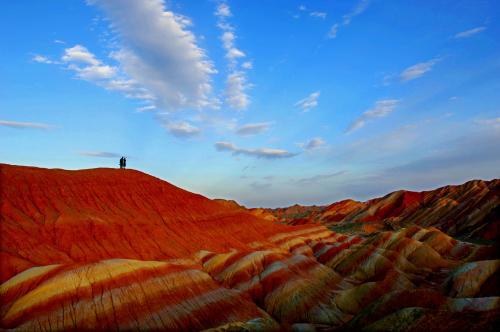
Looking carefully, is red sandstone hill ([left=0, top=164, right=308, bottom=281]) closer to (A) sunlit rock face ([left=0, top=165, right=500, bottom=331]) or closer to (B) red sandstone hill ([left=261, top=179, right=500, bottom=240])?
(A) sunlit rock face ([left=0, top=165, right=500, bottom=331])

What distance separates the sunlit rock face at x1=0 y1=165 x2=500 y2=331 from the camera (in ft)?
97.2

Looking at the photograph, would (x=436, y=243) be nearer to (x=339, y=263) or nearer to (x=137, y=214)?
(x=339, y=263)

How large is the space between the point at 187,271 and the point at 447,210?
10688cm

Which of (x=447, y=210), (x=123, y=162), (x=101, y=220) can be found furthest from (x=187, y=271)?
(x=447, y=210)

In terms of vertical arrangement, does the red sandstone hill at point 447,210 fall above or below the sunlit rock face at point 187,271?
above

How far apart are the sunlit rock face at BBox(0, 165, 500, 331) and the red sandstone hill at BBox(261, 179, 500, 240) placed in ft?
89.9

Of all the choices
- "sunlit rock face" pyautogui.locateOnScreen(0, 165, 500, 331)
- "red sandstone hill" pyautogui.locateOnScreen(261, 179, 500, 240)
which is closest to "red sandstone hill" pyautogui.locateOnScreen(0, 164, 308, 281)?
"sunlit rock face" pyautogui.locateOnScreen(0, 165, 500, 331)

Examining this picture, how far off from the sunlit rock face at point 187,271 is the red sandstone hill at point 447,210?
1079 inches

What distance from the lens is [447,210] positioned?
120312 mm

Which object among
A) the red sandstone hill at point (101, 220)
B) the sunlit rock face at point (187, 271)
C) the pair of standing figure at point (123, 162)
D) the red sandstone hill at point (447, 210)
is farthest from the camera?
the red sandstone hill at point (447, 210)

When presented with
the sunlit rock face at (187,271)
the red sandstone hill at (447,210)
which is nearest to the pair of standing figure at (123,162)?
the sunlit rock face at (187,271)

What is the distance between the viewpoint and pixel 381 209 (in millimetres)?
158625

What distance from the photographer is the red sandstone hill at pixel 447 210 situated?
325 ft

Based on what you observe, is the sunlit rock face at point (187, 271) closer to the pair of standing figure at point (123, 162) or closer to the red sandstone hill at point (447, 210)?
the pair of standing figure at point (123, 162)
